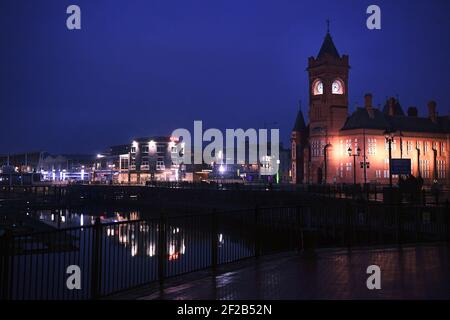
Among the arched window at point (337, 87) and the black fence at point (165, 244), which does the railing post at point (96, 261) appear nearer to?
the black fence at point (165, 244)

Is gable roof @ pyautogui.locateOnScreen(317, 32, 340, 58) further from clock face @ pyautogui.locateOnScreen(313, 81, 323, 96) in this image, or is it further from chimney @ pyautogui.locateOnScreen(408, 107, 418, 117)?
chimney @ pyautogui.locateOnScreen(408, 107, 418, 117)

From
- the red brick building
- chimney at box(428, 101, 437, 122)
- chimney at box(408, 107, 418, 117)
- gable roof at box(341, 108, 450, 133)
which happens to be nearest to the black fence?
the red brick building

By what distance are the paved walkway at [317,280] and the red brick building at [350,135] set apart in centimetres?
6715

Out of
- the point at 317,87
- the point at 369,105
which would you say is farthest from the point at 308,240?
the point at 317,87

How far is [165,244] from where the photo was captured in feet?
39.0

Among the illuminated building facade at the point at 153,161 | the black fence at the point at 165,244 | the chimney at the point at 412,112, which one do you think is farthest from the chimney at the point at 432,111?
the illuminated building facade at the point at 153,161

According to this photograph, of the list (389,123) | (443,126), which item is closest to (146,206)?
(389,123)

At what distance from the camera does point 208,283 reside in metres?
10.3

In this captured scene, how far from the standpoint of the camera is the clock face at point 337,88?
8575cm

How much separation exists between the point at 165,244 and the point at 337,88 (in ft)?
260
